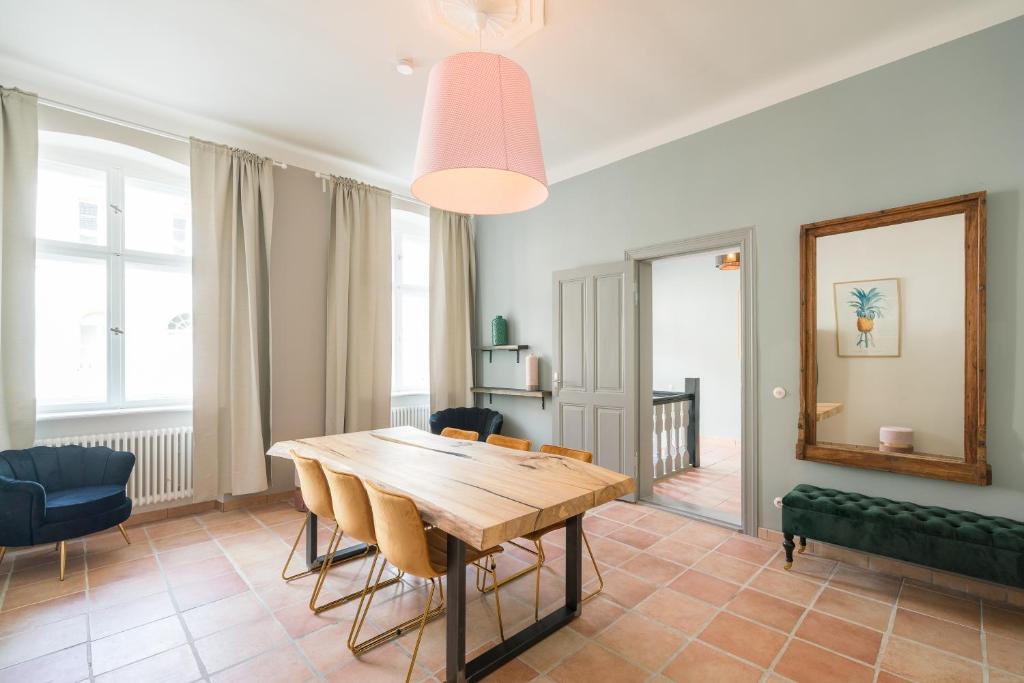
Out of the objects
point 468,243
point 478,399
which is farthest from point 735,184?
point 478,399

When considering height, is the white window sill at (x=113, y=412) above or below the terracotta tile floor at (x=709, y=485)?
above

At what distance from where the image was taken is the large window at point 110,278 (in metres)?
3.37

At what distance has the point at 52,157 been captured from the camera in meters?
3.37

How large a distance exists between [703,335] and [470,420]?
4205mm

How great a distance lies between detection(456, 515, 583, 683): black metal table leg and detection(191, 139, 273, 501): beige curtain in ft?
8.91

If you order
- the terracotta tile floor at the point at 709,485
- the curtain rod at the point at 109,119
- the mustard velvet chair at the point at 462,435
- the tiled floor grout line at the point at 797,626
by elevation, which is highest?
the curtain rod at the point at 109,119

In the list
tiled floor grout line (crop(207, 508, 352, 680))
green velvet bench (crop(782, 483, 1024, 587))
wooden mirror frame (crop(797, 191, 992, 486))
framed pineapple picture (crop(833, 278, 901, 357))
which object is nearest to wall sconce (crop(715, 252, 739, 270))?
wooden mirror frame (crop(797, 191, 992, 486))

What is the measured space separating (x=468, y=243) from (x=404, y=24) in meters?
2.89

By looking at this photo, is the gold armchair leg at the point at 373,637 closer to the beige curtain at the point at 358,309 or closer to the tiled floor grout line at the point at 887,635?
the tiled floor grout line at the point at 887,635

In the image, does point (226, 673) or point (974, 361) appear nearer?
point (226, 673)

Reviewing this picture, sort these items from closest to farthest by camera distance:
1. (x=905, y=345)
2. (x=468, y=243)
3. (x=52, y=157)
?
(x=905, y=345) < (x=52, y=157) < (x=468, y=243)

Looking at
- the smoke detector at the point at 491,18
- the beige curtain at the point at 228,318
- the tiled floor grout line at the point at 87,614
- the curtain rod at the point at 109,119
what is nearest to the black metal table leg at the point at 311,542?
the tiled floor grout line at the point at 87,614

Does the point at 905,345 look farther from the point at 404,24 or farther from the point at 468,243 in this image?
the point at 468,243

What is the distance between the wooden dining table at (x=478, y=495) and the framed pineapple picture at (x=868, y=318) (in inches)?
73.9
